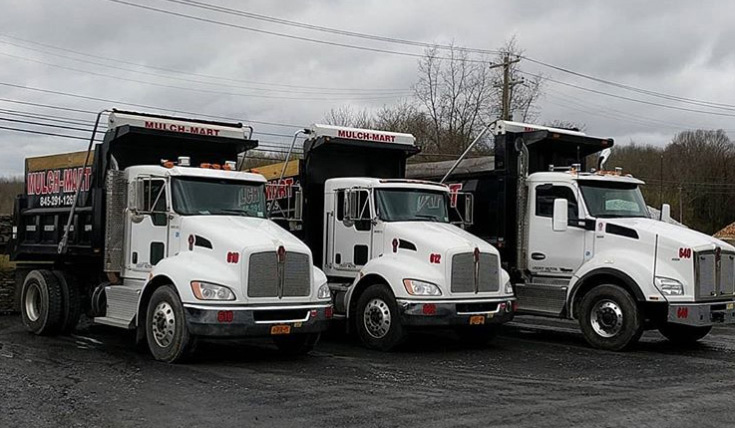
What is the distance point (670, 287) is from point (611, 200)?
2099mm

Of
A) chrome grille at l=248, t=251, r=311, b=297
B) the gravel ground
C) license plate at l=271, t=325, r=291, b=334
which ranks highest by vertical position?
chrome grille at l=248, t=251, r=311, b=297

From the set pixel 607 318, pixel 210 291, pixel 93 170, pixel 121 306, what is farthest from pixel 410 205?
pixel 93 170

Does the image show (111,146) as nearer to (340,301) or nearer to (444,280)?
(340,301)

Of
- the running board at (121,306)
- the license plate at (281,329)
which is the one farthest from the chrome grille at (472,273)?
the running board at (121,306)

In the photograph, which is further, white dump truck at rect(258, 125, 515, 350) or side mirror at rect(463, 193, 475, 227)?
side mirror at rect(463, 193, 475, 227)

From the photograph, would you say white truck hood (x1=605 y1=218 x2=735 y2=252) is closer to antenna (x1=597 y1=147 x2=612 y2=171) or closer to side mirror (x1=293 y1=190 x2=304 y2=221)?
antenna (x1=597 y1=147 x2=612 y2=171)

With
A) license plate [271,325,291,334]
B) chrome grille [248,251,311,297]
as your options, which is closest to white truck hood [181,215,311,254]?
chrome grille [248,251,311,297]

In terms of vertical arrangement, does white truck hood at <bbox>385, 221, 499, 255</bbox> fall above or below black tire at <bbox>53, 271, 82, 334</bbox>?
above

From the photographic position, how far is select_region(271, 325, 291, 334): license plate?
11.3 meters

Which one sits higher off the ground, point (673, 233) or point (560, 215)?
point (560, 215)

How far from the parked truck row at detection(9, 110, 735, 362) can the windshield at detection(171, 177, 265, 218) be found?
0.02m

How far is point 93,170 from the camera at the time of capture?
13.6 meters

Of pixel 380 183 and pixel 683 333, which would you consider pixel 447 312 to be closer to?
pixel 380 183

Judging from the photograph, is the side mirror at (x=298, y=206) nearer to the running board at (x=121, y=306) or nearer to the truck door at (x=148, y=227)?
the truck door at (x=148, y=227)
